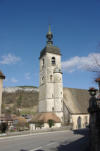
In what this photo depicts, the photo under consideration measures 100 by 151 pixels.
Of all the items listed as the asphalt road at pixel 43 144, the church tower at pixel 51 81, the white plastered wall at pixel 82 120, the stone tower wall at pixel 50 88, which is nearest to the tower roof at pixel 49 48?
the church tower at pixel 51 81

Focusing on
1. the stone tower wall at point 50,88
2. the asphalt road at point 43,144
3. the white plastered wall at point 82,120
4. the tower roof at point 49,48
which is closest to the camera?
the asphalt road at point 43,144

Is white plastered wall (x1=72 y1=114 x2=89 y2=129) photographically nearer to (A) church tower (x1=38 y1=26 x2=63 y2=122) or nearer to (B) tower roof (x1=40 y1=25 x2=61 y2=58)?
(A) church tower (x1=38 y1=26 x2=63 y2=122)

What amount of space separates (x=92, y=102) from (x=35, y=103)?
81.0m

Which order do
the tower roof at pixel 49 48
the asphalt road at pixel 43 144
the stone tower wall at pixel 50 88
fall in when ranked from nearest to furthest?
1. the asphalt road at pixel 43 144
2. the stone tower wall at pixel 50 88
3. the tower roof at pixel 49 48

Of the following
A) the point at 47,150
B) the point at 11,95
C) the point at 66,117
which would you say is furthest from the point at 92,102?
the point at 11,95

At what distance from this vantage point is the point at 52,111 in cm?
3675

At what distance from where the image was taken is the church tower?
3697 cm

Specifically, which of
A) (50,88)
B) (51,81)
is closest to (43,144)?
(50,88)

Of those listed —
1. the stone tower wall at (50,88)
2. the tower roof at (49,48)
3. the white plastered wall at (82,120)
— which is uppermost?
the tower roof at (49,48)

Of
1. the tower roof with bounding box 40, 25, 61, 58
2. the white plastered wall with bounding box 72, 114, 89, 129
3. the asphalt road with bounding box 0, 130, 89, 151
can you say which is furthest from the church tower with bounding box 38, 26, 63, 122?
the asphalt road with bounding box 0, 130, 89, 151

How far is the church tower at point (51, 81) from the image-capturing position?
36969mm

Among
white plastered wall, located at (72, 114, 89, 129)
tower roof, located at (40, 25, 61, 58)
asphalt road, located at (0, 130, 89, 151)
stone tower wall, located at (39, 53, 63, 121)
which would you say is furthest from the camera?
tower roof, located at (40, 25, 61, 58)

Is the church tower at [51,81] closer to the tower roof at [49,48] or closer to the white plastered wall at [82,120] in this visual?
the tower roof at [49,48]

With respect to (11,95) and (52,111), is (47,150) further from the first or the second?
A: (11,95)
